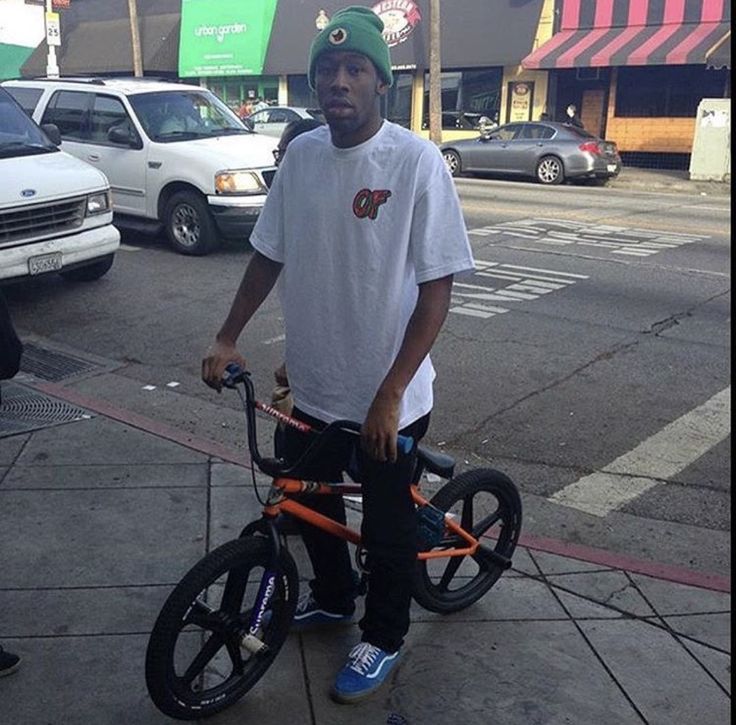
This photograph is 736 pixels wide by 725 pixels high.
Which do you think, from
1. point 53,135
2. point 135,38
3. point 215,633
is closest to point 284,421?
point 215,633

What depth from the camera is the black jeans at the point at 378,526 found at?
9.43 ft

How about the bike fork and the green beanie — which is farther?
the bike fork

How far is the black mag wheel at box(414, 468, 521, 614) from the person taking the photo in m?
3.42

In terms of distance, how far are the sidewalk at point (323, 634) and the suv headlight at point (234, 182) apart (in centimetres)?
616

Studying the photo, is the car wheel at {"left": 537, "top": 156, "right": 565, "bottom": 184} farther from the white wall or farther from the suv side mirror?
the white wall

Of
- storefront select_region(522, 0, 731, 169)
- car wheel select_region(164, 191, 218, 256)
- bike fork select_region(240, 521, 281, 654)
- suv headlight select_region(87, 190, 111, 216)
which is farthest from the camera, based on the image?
storefront select_region(522, 0, 731, 169)

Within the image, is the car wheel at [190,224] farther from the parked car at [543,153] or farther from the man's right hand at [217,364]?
the parked car at [543,153]

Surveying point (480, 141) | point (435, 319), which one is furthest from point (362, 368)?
point (480, 141)

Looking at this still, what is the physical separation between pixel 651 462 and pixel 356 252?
3.20m

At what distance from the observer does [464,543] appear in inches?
137

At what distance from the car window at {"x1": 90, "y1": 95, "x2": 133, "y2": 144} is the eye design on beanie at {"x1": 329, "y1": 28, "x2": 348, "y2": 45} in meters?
8.86

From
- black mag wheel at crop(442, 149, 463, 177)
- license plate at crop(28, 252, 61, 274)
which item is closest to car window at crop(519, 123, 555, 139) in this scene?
black mag wheel at crop(442, 149, 463, 177)

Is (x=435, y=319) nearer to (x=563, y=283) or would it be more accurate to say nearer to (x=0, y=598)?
(x=0, y=598)

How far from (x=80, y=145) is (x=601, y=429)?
8.05m
